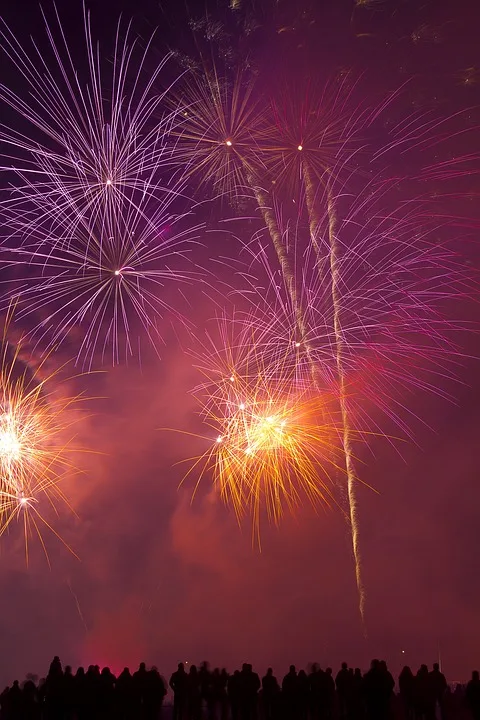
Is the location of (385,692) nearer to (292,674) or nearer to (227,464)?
(292,674)

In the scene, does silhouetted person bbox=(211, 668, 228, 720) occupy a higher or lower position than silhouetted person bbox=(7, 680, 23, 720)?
higher

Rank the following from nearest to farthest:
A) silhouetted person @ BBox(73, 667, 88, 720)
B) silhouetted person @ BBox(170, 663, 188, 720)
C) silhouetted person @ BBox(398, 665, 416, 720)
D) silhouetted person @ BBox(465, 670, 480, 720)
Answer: silhouetted person @ BBox(465, 670, 480, 720), silhouetted person @ BBox(73, 667, 88, 720), silhouetted person @ BBox(398, 665, 416, 720), silhouetted person @ BBox(170, 663, 188, 720)

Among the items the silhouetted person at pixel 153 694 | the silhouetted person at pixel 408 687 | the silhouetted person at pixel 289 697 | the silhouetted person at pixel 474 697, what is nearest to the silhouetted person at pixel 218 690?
the silhouetted person at pixel 153 694

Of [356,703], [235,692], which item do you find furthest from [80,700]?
[356,703]

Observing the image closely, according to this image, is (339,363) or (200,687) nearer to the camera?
(200,687)

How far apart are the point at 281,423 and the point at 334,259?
478cm

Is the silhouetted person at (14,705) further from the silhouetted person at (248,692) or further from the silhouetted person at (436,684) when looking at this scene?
the silhouetted person at (436,684)

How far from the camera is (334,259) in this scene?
20.8 m

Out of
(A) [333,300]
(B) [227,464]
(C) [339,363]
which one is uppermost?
(A) [333,300]

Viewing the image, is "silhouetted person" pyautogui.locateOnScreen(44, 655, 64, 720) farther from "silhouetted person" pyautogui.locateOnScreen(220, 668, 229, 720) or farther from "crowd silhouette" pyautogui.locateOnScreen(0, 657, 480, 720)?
"silhouetted person" pyautogui.locateOnScreen(220, 668, 229, 720)

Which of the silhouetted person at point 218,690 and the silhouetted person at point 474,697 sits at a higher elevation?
the silhouetted person at point 218,690

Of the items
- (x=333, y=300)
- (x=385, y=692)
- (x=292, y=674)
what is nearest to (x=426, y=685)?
(x=385, y=692)

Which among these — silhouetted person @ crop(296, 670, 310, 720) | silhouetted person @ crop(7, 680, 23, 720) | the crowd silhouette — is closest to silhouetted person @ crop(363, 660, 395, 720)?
the crowd silhouette

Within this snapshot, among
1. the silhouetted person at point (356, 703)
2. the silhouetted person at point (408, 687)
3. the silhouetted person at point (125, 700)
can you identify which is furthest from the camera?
the silhouetted person at point (408, 687)
